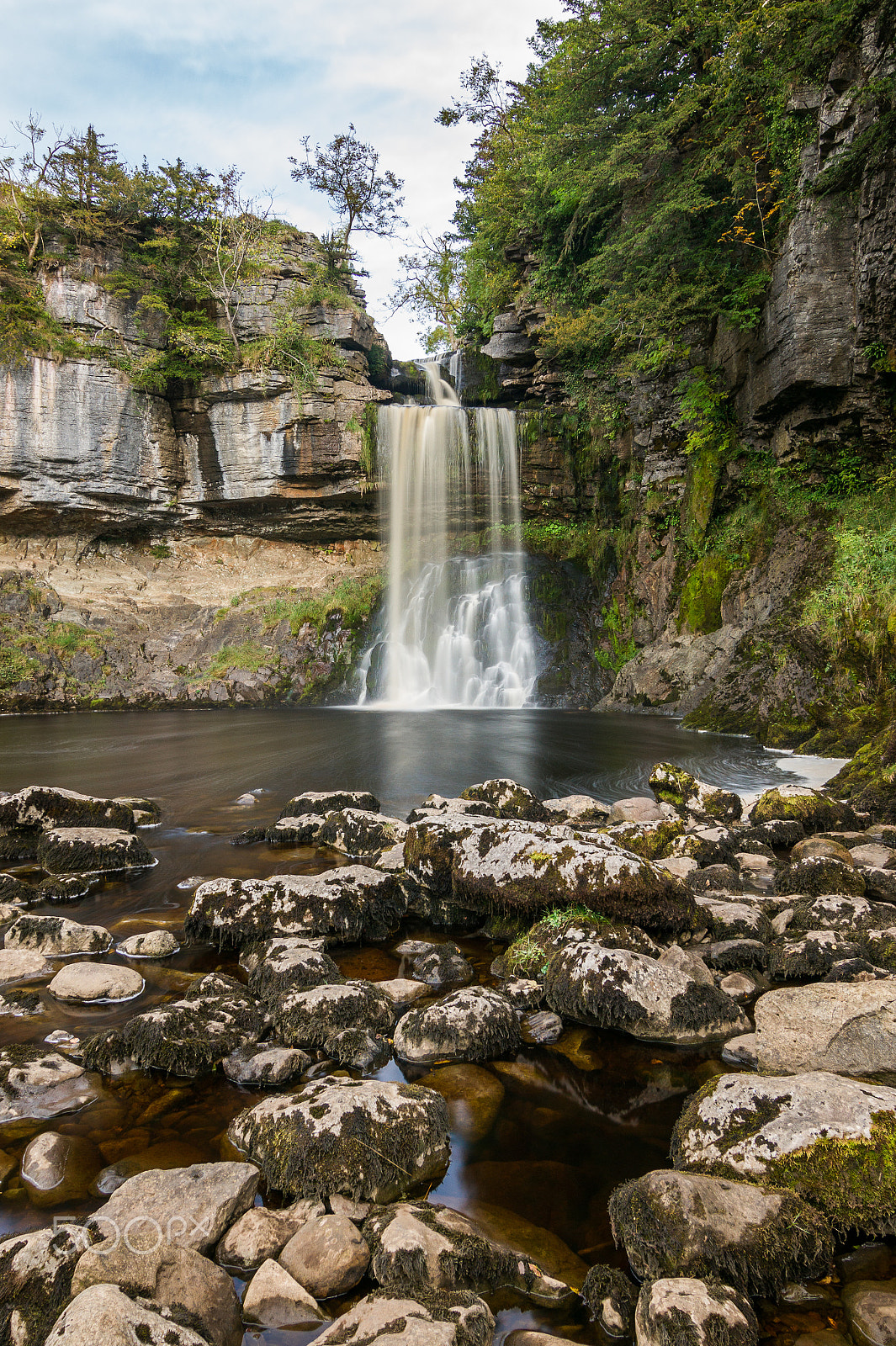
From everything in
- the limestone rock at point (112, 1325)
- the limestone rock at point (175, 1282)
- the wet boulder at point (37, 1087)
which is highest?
the limestone rock at point (112, 1325)

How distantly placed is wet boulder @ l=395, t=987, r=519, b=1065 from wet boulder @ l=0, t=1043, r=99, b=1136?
138cm

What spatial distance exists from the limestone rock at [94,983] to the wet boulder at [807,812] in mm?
5669

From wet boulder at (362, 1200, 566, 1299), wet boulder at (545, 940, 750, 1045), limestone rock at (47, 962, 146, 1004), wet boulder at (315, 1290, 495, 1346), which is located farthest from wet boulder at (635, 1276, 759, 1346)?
limestone rock at (47, 962, 146, 1004)

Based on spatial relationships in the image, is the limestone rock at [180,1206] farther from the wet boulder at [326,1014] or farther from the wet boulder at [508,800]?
the wet boulder at [508,800]

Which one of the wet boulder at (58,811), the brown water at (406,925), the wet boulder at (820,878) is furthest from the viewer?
the wet boulder at (58,811)

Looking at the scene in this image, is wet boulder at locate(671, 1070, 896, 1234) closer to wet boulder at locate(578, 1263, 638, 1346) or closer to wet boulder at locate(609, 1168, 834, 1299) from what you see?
wet boulder at locate(609, 1168, 834, 1299)

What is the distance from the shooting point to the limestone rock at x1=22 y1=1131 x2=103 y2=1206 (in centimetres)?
229

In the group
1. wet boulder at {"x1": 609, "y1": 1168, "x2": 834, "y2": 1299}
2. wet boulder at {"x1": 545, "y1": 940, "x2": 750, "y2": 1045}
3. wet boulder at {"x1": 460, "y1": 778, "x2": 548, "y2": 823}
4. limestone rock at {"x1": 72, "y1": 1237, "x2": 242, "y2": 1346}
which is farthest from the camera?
wet boulder at {"x1": 460, "y1": 778, "x2": 548, "y2": 823}

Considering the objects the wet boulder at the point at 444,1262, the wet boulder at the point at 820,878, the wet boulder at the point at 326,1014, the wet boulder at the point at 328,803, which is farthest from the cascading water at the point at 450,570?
the wet boulder at the point at 444,1262

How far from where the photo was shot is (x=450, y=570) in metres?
23.6

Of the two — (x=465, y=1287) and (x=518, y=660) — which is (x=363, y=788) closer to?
(x=465, y=1287)

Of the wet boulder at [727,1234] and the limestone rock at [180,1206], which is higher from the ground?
the wet boulder at [727,1234]

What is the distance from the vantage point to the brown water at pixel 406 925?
7.97 feet

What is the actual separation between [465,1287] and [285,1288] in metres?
0.53
